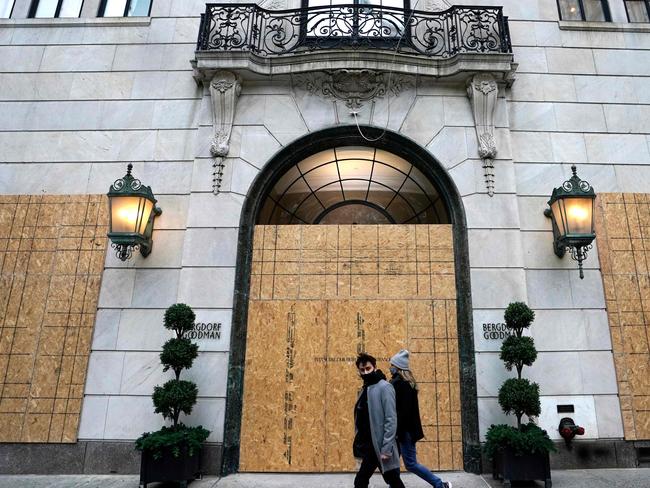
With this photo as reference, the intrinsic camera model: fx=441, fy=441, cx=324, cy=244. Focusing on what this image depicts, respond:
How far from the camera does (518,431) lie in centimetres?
627

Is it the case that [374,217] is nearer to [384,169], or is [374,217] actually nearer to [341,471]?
[384,169]

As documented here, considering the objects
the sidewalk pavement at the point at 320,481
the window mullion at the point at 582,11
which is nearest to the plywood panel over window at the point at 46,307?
the sidewalk pavement at the point at 320,481

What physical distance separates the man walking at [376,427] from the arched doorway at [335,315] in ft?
8.28

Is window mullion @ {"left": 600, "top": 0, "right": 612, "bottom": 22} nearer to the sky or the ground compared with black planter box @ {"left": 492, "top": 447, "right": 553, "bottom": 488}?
nearer to the sky

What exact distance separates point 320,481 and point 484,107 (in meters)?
7.21

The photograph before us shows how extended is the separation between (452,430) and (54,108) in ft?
32.4

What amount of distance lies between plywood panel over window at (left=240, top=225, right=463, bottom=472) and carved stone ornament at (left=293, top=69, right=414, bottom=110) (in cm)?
265

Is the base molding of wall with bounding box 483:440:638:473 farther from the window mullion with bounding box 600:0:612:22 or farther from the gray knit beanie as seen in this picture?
the window mullion with bounding box 600:0:612:22

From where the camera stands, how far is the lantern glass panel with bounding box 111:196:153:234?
24.7ft

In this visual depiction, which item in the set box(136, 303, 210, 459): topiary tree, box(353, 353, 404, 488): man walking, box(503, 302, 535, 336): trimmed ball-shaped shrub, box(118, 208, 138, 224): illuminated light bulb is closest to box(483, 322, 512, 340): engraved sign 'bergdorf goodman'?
box(503, 302, 535, 336): trimmed ball-shaped shrub

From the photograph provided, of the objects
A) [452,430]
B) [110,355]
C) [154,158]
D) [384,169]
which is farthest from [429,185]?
[110,355]

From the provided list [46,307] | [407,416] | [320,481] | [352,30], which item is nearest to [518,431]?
[407,416]

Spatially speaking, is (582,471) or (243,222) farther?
(243,222)

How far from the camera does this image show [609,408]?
735 cm
